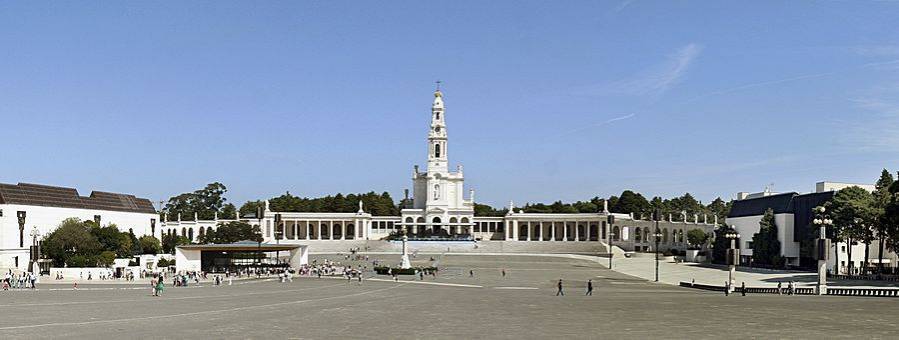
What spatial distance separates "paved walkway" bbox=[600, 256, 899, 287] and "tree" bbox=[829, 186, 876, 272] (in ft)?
15.3

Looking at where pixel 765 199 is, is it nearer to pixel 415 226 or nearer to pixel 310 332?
pixel 415 226

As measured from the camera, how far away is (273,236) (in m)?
152

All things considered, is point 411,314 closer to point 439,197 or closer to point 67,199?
point 67,199

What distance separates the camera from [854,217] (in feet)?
247

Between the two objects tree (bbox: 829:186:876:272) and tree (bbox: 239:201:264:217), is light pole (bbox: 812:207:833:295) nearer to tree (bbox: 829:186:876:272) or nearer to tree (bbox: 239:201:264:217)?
tree (bbox: 829:186:876:272)

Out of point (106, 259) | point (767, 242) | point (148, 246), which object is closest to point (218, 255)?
point (106, 259)

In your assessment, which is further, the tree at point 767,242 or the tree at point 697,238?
the tree at point 697,238

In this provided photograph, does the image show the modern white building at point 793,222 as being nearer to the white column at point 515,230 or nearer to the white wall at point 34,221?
the white column at point 515,230

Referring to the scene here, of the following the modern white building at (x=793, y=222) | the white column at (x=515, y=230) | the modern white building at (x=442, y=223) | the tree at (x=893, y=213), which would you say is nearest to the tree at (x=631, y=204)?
the modern white building at (x=442, y=223)

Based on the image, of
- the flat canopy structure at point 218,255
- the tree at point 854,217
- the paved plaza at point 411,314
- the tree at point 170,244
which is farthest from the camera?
the tree at point 170,244

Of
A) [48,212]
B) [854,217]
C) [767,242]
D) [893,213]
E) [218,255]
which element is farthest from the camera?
[767,242]

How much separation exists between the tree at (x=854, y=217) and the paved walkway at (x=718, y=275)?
4.66m

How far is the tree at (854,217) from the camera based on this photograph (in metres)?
73.8

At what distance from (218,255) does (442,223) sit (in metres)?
72.5
